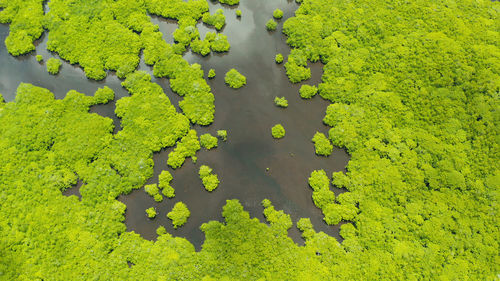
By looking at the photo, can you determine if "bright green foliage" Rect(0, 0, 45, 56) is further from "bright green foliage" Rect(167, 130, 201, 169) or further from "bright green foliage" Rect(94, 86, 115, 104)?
"bright green foliage" Rect(167, 130, 201, 169)

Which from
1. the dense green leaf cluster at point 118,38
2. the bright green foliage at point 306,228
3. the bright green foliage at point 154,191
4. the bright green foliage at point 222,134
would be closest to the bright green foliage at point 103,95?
the dense green leaf cluster at point 118,38

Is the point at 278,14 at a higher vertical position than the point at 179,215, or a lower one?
higher

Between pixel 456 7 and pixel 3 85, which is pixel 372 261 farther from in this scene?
pixel 3 85

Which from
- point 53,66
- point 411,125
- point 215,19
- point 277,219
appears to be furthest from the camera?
point 215,19

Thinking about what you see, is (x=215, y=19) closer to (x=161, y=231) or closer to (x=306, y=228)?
(x=161, y=231)

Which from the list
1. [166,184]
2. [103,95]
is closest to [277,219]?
[166,184]

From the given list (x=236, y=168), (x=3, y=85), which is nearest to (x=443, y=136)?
(x=236, y=168)

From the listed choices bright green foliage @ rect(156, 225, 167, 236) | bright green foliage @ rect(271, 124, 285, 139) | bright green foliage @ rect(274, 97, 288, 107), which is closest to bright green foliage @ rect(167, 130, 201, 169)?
bright green foliage @ rect(156, 225, 167, 236)

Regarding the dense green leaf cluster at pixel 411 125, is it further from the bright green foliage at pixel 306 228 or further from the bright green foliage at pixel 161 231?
the bright green foliage at pixel 161 231
